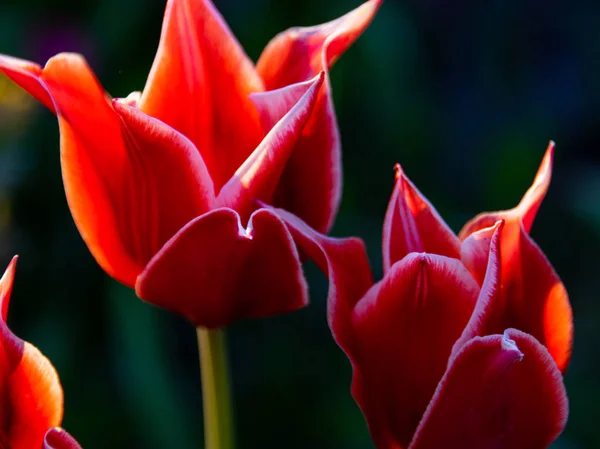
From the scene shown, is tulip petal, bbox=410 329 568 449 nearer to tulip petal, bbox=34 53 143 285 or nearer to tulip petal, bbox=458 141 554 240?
tulip petal, bbox=458 141 554 240

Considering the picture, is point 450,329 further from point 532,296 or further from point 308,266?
point 308,266

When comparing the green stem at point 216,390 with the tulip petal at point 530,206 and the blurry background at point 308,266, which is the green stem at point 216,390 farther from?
the blurry background at point 308,266

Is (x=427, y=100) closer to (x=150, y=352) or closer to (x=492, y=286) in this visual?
(x=150, y=352)

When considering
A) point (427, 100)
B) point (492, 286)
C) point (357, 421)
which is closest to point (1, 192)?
point (357, 421)

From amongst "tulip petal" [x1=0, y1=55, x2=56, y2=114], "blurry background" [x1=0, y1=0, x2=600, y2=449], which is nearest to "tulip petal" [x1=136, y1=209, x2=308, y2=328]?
"tulip petal" [x1=0, y1=55, x2=56, y2=114]

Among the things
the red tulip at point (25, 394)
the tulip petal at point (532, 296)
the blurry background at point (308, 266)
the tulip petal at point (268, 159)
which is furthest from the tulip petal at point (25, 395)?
the blurry background at point (308, 266)

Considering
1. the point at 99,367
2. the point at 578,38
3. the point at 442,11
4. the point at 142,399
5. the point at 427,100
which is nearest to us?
the point at 142,399
